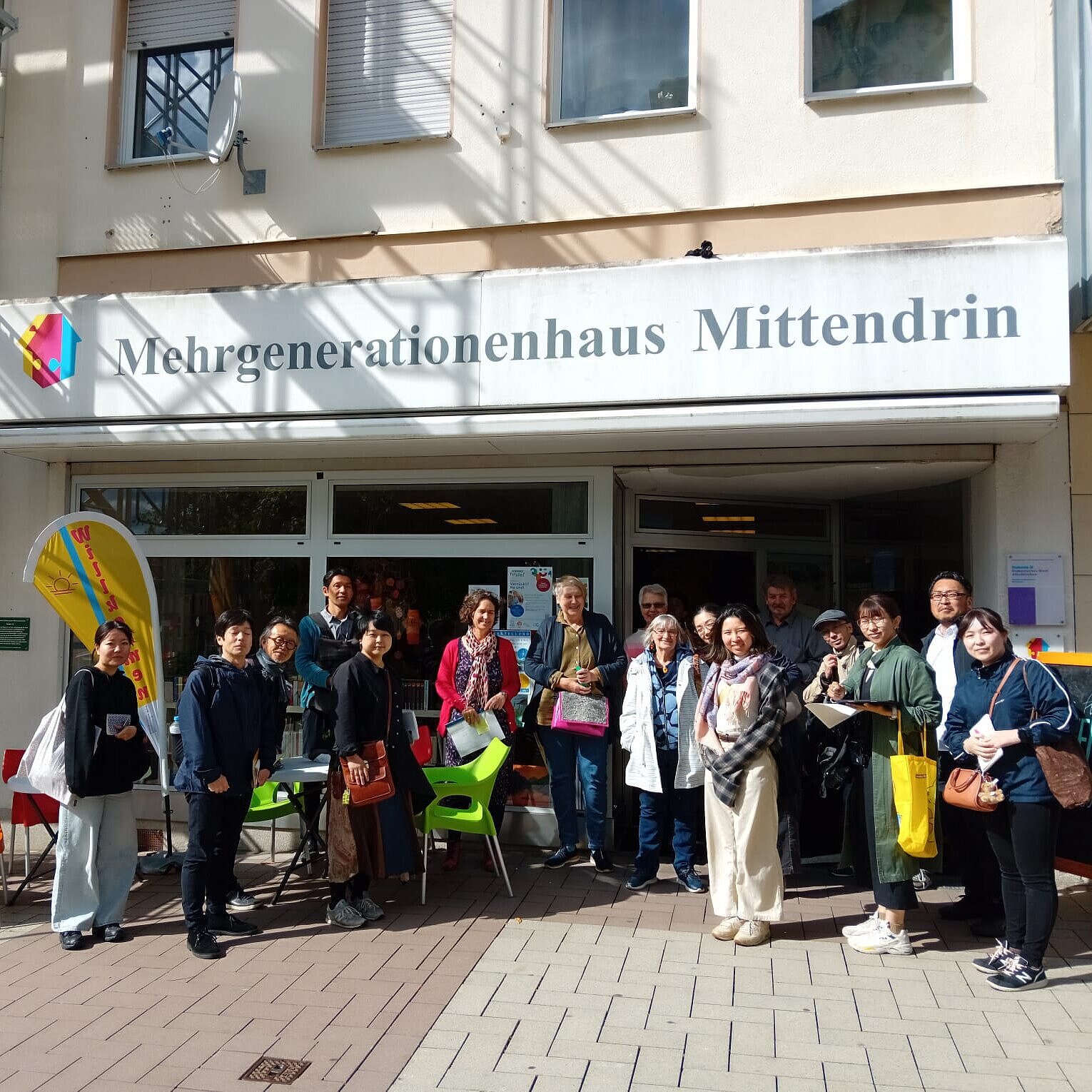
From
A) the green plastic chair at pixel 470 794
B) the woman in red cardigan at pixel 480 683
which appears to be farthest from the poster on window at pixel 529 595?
the green plastic chair at pixel 470 794

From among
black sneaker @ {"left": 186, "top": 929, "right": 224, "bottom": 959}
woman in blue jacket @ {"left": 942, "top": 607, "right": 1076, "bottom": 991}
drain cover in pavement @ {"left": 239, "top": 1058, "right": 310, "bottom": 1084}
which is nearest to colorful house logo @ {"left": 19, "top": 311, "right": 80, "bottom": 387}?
black sneaker @ {"left": 186, "top": 929, "right": 224, "bottom": 959}

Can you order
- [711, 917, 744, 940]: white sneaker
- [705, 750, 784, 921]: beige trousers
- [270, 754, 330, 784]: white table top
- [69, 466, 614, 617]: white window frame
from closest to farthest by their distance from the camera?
[705, 750, 784, 921]: beige trousers
[711, 917, 744, 940]: white sneaker
[270, 754, 330, 784]: white table top
[69, 466, 614, 617]: white window frame

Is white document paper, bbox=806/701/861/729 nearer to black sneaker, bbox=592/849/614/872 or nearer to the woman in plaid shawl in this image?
the woman in plaid shawl

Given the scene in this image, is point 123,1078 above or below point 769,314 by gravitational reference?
below

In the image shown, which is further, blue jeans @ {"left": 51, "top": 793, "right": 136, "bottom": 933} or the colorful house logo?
the colorful house logo

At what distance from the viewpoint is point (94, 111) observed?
779 cm

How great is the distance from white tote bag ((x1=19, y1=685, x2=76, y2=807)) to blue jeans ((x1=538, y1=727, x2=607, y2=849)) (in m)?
2.77

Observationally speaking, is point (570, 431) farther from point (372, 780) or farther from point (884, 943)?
point (884, 943)

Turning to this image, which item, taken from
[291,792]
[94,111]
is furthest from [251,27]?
[291,792]

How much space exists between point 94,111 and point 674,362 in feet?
16.8

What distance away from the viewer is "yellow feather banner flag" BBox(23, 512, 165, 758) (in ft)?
20.5

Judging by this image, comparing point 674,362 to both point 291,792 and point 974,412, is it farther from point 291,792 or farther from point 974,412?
point 291,792

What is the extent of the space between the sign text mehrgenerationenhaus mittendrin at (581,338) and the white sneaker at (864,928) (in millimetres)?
2845

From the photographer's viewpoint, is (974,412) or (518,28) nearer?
(974,412)
